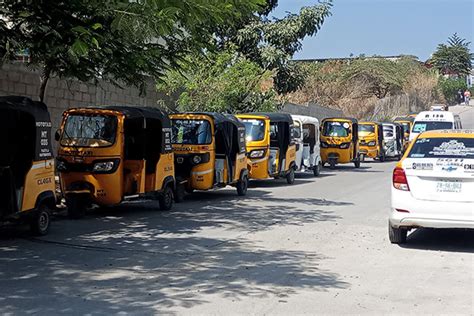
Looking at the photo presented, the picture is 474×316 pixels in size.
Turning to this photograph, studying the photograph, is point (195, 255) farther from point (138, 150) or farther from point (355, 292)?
point (138, 150)

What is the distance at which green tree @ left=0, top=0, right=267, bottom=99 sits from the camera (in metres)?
8.55

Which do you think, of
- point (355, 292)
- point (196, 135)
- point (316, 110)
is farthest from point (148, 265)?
point (316, 110)

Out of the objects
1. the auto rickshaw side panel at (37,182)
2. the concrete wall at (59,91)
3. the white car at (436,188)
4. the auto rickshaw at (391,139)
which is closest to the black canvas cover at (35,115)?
the auto rickshaw side panel at (37,182)

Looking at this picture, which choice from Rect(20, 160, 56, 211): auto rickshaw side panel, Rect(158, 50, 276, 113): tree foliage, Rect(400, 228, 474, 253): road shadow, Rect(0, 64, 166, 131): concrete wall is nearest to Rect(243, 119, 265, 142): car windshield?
Rect(0, 64, 166, 131): concrete wall

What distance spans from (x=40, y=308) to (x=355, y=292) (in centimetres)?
328

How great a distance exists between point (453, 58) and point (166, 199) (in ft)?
320

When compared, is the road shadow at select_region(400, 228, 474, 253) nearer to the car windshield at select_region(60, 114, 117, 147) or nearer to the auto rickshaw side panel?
the auto rickshaw side panel

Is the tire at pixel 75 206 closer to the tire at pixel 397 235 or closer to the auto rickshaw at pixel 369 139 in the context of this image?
the tire at pixel 397 235

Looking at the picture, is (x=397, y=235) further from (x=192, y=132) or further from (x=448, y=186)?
(x=192, y=132)

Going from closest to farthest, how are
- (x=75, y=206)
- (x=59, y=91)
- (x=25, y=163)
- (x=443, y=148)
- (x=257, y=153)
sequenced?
1. (x=443, y=148)
2. (x=25, y=163)
3. (x=75, y=206)
4. (x=59, y=91)
5. (x=257, y=153)

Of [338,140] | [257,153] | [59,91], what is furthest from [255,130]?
[338,140]

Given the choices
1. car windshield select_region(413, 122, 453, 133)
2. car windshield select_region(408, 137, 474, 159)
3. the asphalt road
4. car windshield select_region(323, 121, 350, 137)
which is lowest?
the asphalt road

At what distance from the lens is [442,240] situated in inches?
435

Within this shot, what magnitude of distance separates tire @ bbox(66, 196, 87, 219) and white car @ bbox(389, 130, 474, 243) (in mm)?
5893
